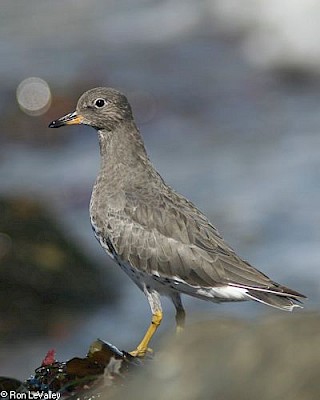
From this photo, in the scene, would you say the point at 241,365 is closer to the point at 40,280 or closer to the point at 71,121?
the point at 71,121

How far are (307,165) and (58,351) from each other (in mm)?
5597

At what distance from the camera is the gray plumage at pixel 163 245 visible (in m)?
6.95

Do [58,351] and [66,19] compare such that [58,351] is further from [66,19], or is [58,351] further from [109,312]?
[66,19]

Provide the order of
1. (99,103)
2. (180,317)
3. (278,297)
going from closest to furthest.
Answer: (278,297), (180,317), (99,103)

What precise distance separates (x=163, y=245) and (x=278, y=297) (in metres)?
0.85

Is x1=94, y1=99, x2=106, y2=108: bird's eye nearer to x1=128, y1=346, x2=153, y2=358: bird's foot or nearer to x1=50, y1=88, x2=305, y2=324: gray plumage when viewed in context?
x1=50, y1=88, x2=305, y2=324: gray plumage

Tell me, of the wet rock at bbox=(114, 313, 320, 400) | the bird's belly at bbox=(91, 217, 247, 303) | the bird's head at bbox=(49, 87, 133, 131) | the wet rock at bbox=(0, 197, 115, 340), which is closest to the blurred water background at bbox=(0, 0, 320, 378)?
the wet rock at bbox=(0, 197, 115, 340)

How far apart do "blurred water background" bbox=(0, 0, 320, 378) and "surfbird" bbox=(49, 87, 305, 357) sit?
136 centimetres

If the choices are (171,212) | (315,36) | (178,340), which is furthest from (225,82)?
(178,340)

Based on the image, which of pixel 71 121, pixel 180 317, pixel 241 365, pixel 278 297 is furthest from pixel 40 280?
pixel 241 365

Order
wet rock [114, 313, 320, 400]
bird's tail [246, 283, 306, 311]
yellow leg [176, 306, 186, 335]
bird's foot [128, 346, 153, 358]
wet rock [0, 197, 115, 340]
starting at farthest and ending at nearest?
wet rock [0, 197, 115, 340]
yellow leg [176, 306, 186, 335]
bird's foot [128, 346, 153, 358]
bird's tail [246, 283, 306, 311]
wet rock [114, 313, 320, 400]

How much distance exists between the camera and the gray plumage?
274 inches

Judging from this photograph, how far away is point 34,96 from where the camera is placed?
60.0 ft

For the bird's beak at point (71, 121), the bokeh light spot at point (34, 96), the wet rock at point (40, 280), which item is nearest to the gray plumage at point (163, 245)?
the bird's beak at point (71, 121)
